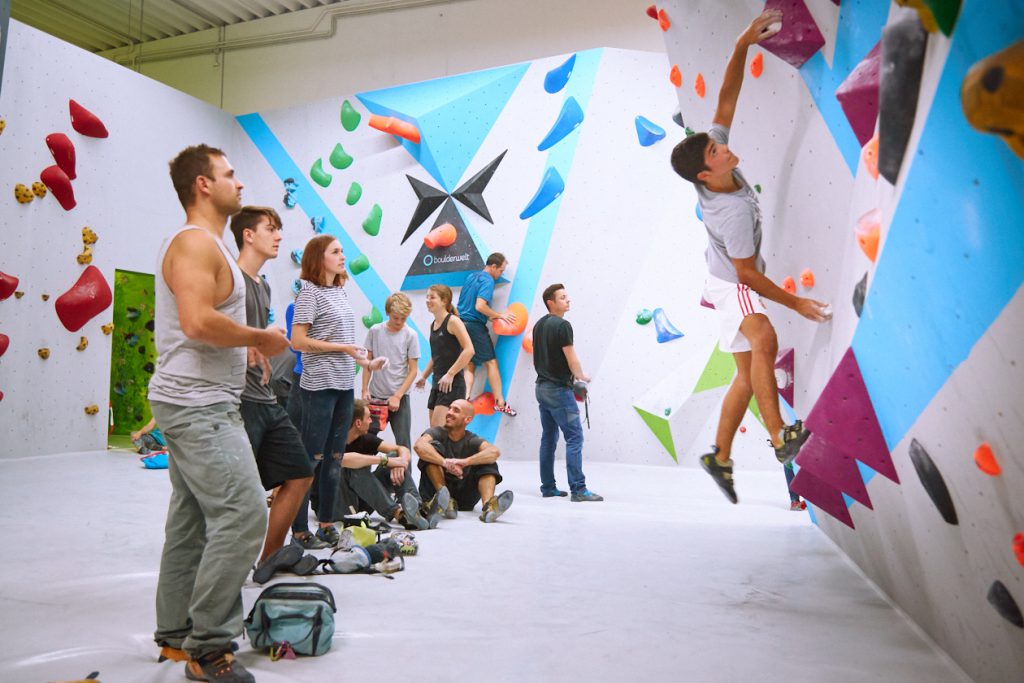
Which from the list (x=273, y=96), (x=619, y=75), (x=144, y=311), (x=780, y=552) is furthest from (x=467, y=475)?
(x=273, y=96)

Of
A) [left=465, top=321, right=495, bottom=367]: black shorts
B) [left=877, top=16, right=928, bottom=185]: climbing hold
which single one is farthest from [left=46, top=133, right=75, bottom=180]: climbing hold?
[left=877, top=16, right=928, bottom=185]: climbing hold

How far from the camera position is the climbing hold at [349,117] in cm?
823

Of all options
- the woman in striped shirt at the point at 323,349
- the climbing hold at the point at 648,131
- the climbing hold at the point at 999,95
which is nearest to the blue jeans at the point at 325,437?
the woman in striped shirt at the point at 323,349

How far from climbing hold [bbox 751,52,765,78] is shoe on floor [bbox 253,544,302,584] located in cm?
226

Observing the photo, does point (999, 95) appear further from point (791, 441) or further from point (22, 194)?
point (22, 194)

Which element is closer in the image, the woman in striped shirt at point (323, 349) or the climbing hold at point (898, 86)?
the climbing hold at point (898, 86)

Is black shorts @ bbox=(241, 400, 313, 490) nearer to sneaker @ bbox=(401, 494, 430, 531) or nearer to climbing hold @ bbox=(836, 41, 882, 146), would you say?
sneaker @ bbox=(401, 494, 430, 531)

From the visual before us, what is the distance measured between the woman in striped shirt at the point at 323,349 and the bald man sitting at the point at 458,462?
942 millimetres

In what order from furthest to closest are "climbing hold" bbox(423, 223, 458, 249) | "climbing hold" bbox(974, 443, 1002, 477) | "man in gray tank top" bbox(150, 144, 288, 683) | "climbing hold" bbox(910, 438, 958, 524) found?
"climbing hold" bbox(423, 223, 458, 249) < "man in gray tank top" bbox(150, 144, 288, 683) < "climbing hold" bbox(910, 438, 958, 524) < "climbing hold" bbox(974, 443, 1002, 477)

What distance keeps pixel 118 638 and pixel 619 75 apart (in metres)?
6.20

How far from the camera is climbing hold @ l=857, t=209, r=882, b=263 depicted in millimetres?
1620

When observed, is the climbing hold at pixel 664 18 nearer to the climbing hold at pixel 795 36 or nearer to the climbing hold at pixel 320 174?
the climbing hold at pixel 795 36

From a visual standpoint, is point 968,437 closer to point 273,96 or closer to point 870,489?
point 870,489

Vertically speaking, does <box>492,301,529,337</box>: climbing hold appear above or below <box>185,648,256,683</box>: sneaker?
above
